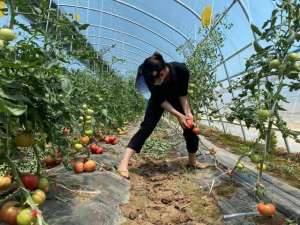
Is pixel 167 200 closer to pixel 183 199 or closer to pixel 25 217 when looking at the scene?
pixel 183 199

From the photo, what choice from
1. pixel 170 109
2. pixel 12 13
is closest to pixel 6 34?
pixel 12 13

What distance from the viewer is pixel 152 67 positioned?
3.55 m

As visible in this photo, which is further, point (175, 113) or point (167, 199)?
point (175, 113)

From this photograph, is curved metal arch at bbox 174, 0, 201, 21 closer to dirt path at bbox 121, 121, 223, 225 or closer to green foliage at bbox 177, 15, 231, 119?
green foliage at bbox 177, 15, 231, 119

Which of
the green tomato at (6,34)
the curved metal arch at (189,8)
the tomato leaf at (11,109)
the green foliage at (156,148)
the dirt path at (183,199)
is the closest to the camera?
the tomato leaf at (11,109)

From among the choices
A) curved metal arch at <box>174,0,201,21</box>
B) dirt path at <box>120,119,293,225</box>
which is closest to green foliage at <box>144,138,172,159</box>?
dirt path at <box>120,119,293,225</box>

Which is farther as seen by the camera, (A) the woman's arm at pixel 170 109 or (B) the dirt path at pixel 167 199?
(A) the woman's arm at pixel 170 109

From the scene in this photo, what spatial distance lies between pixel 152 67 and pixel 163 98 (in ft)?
1.37

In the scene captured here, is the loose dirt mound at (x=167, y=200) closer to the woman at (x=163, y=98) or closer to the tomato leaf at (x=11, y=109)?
the woman at (x=163, y=98)

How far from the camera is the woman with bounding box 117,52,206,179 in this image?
359 centimetres

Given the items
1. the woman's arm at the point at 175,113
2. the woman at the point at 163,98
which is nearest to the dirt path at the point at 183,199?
the woman at the point at 163,98

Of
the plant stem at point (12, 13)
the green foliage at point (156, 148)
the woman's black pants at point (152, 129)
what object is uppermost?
the plant stem at point (12, 13)

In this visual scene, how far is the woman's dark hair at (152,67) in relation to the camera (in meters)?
3.54

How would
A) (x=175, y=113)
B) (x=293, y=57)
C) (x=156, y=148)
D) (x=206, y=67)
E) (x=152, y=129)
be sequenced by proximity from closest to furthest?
(x=293, y=57), (x=175, y=113), (x=152, y=129), (x=156, y=148), (x=206, y=67)
